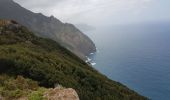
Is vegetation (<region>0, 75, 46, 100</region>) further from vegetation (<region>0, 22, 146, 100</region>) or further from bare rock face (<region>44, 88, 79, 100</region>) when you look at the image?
vegetation (<region>0, 22, 146, 100</region>)

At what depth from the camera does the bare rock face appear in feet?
51.7

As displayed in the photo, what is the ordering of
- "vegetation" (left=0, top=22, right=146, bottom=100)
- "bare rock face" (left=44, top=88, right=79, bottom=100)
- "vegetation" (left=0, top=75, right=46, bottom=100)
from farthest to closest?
"vegetation" (left=0, top=22, right=146, bottom=100) < "vegetation" (left=0, top=75, right=46, bottom=100) < "bare rock face" (left=44, top=88, right=79, bottom=100)

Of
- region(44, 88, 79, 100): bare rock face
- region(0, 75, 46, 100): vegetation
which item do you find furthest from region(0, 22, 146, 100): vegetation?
region(44, 88, 79, 100): bare rock face

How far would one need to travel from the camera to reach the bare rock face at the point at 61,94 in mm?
15766

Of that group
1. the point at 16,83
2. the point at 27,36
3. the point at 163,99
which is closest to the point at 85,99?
the point at 16,83

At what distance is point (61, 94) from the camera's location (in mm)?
16094

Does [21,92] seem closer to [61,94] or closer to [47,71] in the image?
[61,94]

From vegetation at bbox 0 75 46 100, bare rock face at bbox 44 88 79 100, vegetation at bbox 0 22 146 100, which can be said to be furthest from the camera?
vegetation at bbox 0 22 146 100

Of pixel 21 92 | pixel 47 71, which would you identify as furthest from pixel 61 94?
pixel 47 71

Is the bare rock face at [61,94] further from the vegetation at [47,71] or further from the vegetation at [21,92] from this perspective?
the vegetation at [47,71]

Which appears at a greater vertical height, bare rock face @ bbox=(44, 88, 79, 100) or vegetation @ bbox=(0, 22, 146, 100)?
vegetation @ bbox=(0, 22, 146, 100)

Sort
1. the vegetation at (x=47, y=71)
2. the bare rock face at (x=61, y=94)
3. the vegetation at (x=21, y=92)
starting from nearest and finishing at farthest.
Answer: the bare rock face at (x=61, y=94), the vegetation at (x=21, y=92), the vegetation at (x=47, y=71)

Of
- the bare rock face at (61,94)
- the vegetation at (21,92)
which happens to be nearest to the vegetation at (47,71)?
the vegetation at (21,92)

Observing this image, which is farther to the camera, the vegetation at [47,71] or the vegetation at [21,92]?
the vegetation at [47,71]
